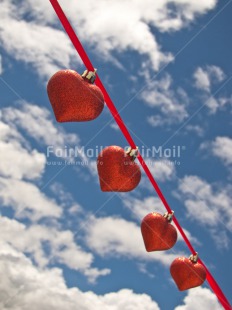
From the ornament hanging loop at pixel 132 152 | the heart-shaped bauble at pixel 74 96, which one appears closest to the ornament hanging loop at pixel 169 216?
the ornament hanging loop at pixel 132 152

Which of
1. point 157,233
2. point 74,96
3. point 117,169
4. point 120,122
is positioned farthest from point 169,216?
point 74,96

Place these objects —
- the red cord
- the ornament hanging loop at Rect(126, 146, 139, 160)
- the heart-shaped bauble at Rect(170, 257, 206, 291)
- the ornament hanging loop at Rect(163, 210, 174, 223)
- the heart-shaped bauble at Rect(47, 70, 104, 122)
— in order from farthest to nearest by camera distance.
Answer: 1. the heart-shaped bauble at Rect(170, 257, 206, 291)
2. the ornament hanging loop at Rect(163, 210, 174, 223)
3. the ornament hanging loop at Rect(126, 146, 139, 160)
4. the heart-shaped bauble at Rect(47, 70, 104, 122)
5. the red cord

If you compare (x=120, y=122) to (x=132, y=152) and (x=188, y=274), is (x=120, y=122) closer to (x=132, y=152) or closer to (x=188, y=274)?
(x=132, y=152)

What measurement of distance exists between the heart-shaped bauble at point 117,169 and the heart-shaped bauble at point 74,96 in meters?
0.79

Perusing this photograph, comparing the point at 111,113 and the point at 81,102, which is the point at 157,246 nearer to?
the point at 111,113

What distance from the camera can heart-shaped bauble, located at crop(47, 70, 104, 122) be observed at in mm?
2969

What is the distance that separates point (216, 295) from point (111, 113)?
348 centimetres

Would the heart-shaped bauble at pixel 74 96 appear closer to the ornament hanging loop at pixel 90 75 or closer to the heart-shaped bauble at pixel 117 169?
the ornament hanging loop at pixel 90 75

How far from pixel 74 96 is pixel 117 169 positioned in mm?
1052

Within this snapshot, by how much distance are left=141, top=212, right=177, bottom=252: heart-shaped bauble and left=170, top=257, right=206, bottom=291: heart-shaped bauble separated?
2.47 feet

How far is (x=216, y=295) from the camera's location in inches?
215

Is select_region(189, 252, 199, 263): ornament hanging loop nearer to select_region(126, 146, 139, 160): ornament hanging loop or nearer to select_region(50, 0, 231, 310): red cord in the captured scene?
select_region(50, 0, 231, 310): red cord

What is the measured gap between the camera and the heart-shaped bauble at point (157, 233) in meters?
4.93

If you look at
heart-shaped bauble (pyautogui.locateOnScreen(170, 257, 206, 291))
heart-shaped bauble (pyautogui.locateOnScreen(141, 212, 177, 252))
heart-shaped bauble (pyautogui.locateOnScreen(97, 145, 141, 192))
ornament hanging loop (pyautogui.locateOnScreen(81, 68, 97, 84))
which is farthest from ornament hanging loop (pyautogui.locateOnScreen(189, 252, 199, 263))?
ornament hanging loop (pyautogui.locateOnScreen(81, 68, 97, 84))
